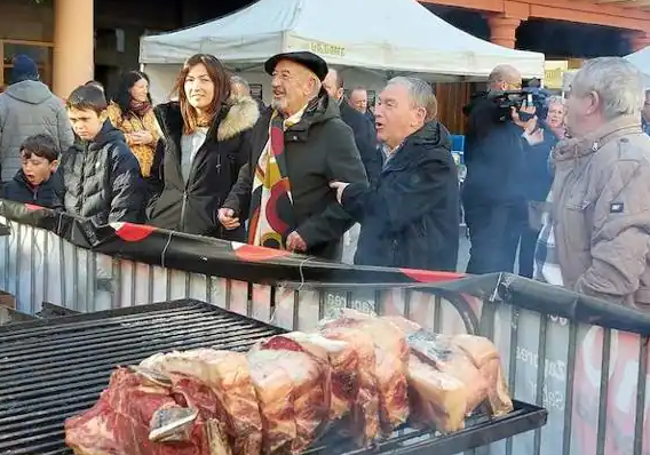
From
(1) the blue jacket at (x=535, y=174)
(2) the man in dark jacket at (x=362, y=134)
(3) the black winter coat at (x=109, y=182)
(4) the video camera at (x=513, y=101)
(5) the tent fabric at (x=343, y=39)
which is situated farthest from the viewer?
(5) the tent fabric at (x=343, y=39)

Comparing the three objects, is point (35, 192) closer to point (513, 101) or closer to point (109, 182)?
point (109, 182)

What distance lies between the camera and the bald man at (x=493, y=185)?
6520 mm

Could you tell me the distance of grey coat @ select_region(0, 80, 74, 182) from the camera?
786 cm

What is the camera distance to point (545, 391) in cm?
317

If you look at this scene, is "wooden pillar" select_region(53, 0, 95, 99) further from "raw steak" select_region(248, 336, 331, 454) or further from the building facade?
"raw steak" select_region(248, 336, 331, 454)

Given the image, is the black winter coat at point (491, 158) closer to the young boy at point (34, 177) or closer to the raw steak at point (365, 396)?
the young boy at point (34, 177)

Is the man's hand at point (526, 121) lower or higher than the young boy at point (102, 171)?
higher

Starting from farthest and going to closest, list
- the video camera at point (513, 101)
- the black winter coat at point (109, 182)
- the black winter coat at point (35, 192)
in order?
the video camera at point (513, 101)
the black winter coat at point (35, 192)
the black winter coat at point (109, 182)

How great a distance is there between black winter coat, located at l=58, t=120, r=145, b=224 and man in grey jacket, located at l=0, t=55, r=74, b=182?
9.15ft

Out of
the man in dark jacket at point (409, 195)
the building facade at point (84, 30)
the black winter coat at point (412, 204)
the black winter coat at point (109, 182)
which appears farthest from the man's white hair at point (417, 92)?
the building facade at point (84, 30)

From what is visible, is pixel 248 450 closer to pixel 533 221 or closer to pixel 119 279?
pixel 119 279

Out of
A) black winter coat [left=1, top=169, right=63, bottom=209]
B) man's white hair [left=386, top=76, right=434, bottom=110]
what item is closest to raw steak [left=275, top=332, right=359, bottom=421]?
man's white hair [left=386, top=76, right=434, bottom=110]

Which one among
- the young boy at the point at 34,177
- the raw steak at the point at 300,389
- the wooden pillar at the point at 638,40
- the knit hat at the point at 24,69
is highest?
the wooden pillar at the point at 638,40

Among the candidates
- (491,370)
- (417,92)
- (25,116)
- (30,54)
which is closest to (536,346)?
(491,370)
